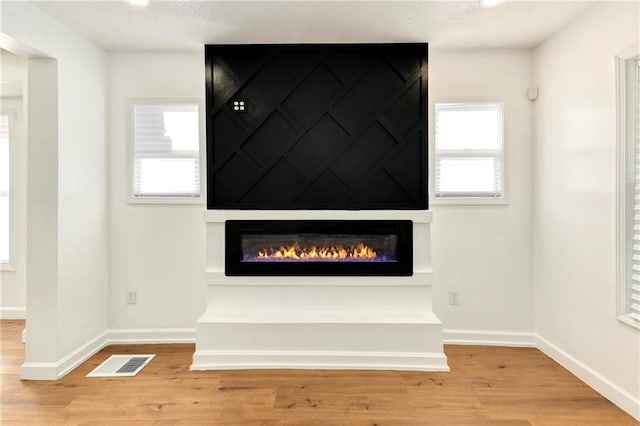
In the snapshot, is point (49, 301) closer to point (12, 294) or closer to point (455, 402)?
point (12, 294)

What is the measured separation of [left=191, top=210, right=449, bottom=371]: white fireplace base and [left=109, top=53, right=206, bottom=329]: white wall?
497 millimetres

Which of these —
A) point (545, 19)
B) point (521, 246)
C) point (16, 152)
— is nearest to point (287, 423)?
point (521, 246)

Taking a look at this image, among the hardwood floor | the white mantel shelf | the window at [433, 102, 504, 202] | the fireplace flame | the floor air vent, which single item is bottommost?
the hardwood floor

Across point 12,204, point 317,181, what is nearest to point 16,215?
point 12,204

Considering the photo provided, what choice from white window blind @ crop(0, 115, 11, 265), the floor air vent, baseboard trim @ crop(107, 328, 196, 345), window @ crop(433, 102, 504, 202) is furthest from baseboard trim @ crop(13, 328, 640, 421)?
white window blind @ crop(0, 115, 11, 265)

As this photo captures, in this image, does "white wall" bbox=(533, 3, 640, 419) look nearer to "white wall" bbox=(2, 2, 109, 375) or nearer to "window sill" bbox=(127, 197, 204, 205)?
"window sill" bbox=(127, 197, 204, 205)

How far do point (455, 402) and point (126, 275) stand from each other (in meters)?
3.02

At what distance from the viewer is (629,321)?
239 centimetres

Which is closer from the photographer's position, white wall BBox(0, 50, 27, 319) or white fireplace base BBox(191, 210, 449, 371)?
white fireplace base BBox(191, 210, 449, 371)

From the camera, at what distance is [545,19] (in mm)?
2908

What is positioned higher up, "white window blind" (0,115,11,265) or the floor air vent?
"white window blind" (0,115,11,265)

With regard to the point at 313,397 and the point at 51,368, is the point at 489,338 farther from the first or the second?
the point at 51,368

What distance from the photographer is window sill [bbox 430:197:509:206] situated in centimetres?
354

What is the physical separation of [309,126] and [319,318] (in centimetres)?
162
